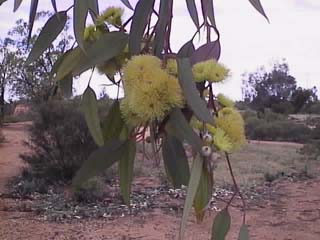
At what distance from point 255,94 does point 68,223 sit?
19.9m

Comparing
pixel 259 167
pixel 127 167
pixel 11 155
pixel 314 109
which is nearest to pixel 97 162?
pixel 127 167

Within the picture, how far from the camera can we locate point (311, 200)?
7.31 meters

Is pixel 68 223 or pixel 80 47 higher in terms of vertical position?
pixel 80 47

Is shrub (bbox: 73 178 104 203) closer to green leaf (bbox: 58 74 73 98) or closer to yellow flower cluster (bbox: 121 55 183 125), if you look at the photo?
green leaf (bbox: 58 74 73 98)

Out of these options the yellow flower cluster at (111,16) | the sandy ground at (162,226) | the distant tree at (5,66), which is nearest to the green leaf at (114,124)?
the yellow flower cluster at (111,16)

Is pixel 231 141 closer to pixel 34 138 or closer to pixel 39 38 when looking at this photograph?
pixel 39 38

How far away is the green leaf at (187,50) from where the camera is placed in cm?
73

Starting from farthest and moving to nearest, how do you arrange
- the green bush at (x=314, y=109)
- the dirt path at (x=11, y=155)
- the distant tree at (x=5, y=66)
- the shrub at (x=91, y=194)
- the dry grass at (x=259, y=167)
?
the green bush at (x=314, y=109) → the distant tree at (x=5, y=66) → the dirt path at (x=11, y=155) → the dry grass at (x=259, y=167) → the shrub at (x=91, y=194)

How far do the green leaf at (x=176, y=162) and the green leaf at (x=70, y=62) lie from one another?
0.51ft

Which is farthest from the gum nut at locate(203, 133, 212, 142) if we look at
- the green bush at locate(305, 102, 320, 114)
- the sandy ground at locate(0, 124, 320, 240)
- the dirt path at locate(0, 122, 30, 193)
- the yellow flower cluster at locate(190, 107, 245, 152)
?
the green bush at locate(305, 102, 320, 114)

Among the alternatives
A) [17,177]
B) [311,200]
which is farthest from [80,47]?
[17,177]

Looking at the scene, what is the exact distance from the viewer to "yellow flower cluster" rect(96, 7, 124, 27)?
0.78 metres

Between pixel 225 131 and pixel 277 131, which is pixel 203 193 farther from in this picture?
pixel 277 131

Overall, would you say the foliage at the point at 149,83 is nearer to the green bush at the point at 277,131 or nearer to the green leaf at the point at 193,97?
the green leaf at the point at 193,97
